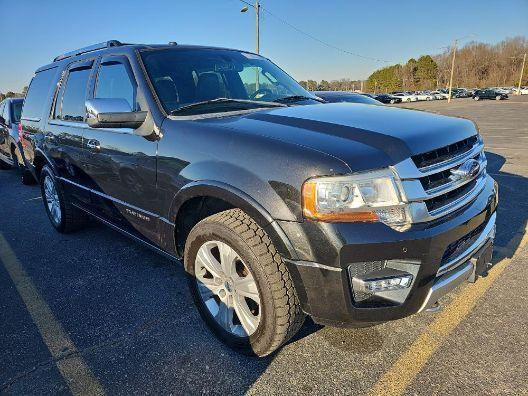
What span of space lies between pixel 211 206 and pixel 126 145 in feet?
2.95

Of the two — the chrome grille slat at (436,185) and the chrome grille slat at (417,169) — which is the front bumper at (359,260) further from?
the chrome grille slat at (417,169)

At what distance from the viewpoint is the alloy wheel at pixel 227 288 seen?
7.64 ft

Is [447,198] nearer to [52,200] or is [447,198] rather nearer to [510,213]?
[510,213]

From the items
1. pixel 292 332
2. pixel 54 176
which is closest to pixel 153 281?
pixel 292 332

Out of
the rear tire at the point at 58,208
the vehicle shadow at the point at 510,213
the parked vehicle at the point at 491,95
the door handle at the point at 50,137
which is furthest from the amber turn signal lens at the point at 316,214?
the parked vehicle at the point at 491,95

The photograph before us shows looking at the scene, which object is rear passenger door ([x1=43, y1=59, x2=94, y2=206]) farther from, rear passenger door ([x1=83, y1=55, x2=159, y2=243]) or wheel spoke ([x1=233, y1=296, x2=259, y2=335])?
wheel spoke ([x1=233, y1=296, x2=259, y2=335])

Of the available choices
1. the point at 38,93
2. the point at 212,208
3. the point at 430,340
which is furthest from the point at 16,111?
the point at 430,340

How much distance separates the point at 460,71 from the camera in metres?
104

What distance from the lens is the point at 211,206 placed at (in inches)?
102

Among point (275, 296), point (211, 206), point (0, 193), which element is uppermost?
point (211, 206)

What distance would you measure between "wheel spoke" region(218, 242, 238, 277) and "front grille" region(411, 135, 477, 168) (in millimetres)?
1135

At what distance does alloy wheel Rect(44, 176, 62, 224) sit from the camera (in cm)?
473

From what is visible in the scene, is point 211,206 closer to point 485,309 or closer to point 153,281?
point 153,281

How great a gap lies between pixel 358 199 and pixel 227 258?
0.90 meters
